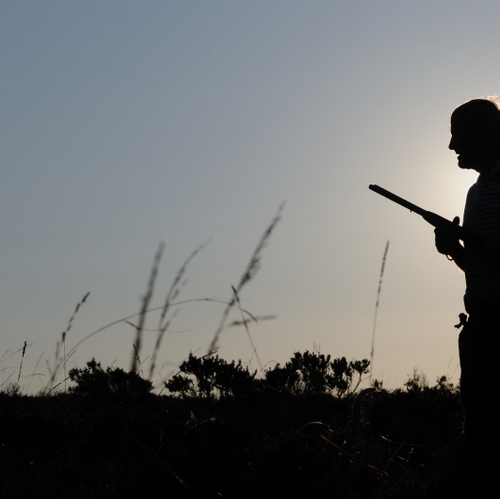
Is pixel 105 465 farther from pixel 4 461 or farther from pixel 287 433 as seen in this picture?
pixel 287 433

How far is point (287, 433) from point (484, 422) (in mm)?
1152

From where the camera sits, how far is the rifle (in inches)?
145

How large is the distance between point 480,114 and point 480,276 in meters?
0.98

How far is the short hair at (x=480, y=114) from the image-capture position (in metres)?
3.81

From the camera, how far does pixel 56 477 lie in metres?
3.57

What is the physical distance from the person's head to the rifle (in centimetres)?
40

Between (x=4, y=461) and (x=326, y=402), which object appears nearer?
(x=4, y=461)

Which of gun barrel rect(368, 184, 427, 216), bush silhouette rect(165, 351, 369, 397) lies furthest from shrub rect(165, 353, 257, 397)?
gun barrel rect(368, 184, 427, 216)

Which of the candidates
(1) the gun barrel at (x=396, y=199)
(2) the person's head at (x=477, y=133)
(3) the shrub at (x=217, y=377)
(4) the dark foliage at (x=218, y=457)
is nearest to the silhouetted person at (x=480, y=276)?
(2) the person's head at (x=477, y=133)

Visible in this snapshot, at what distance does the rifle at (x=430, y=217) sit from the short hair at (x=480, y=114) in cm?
59

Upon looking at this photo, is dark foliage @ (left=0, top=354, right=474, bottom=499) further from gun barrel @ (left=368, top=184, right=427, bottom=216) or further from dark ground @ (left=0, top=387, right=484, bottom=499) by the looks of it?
gun barrel @ (left=368, top=184, right=427, bottom=216)

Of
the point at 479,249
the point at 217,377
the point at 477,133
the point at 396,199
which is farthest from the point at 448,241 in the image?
the point at 217,377

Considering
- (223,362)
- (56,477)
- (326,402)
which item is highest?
(223,362)

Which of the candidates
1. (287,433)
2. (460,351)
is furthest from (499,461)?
(287,433)
